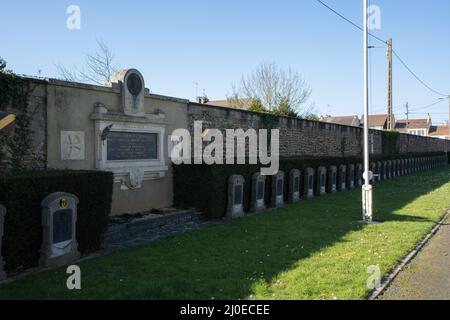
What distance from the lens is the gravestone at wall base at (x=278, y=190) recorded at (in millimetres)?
12500

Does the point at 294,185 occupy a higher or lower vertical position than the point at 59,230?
higher

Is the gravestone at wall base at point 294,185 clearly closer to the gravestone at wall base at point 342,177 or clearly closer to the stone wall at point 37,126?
the gravestone at wall base at point 342,177

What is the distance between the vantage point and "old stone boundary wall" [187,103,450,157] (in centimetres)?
1210

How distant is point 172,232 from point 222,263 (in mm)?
2653

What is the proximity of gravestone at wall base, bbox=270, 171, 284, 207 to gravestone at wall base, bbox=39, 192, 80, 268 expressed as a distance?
700 cm

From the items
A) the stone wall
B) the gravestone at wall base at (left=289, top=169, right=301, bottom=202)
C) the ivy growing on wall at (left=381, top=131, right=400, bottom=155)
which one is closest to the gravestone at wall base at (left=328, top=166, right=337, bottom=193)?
the gravestone at wall base at (left=289, top=169, right=301, bottom=202)

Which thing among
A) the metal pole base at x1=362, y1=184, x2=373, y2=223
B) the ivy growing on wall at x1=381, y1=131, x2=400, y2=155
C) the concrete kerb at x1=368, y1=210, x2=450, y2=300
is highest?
the ivy growing on wall at x1=381, y1=131, x2=400, y2=155

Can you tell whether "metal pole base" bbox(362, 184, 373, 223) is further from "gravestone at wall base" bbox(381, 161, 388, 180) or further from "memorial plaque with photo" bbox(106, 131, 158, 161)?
"gravestone at wall base" bbox(381, 161, 388, 180)

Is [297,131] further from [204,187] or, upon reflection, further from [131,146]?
[131,146]

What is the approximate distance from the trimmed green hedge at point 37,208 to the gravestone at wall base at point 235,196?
3.88 metres

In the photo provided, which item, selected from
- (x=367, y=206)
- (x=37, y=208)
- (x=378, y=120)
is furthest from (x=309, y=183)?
(x=378, y=120)

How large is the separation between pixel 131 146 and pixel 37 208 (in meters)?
3.28

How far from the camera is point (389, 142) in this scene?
101 feet
